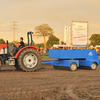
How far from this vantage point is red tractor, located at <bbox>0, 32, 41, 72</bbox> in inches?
367

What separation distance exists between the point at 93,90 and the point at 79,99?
109 centimetres

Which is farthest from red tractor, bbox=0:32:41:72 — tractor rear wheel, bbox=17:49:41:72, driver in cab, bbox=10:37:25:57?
driver in cab, bbox=10:37:25:57

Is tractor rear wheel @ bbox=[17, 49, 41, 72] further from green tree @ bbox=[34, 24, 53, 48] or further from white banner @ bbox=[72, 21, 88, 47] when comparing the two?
green tree @ bbox=[34, 24, 53, 48]

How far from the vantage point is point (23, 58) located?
9383mm

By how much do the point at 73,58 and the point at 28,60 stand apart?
276 cm

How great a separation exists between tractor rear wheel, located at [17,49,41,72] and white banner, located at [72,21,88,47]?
18.5 metres

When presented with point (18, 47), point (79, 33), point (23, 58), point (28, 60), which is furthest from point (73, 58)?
point (79, 33)

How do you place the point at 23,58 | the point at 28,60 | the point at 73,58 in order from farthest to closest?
the point at 73,58
the point at 28,60
the point at 23,58

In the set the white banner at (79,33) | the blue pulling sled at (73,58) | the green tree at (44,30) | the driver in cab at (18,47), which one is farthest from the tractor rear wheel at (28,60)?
the green tree at (44,30)

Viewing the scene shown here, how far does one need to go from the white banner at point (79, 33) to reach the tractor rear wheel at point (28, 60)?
18504 millimetres

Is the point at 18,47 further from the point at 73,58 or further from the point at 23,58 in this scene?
the point at 73,58

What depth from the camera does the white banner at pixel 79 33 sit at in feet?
90.6

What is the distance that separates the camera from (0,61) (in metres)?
9.25

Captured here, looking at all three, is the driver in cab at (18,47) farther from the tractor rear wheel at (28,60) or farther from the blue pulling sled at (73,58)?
the blue pulling sled at (73,58)
